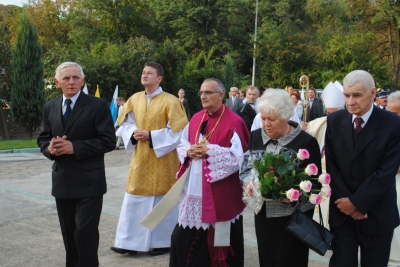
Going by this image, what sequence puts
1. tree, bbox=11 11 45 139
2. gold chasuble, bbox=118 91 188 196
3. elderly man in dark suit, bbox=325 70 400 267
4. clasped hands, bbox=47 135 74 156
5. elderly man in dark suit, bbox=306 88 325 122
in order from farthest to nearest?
1. tree, bbox=11 11 45 139
2. elderly man in dark suit, bbox=306 88 325 122
3. gold chasuble, bbox=118 91 188 196
4. clasped hands, bbox=47 135 74 156
5. elderly man in dark suit, bbox=325 70 400 267

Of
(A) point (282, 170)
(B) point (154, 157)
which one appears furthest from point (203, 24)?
(A) point (282, 170)

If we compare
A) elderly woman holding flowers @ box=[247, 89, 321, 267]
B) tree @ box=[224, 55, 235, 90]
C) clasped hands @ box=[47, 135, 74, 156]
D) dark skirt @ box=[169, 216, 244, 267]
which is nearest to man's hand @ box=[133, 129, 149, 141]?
dark skirt @ box=[169, 216, 244, 267]

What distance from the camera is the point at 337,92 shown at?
249 inches

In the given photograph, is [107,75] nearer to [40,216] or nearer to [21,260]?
[40,216]

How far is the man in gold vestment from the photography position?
6.24m

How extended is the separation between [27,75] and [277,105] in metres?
19.4

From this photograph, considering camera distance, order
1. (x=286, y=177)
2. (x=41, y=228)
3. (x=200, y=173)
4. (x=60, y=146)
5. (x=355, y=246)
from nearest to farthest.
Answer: (x=286, y=177) → (x=355, y=246) → (x=60, y=146) → (x=200, y=173) → (x=41, y=228)

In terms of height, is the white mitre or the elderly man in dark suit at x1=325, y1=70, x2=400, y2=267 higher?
the white mitre

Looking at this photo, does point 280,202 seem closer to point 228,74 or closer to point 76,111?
point 76,111

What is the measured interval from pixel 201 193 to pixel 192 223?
28 cm

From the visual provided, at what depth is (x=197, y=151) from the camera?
481cm

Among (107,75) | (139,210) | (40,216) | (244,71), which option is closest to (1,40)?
(107,75)

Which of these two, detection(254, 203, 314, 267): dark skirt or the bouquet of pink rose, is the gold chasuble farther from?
the bouquet of pink rose

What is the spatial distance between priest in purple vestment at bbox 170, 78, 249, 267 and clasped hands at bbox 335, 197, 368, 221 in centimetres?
107
